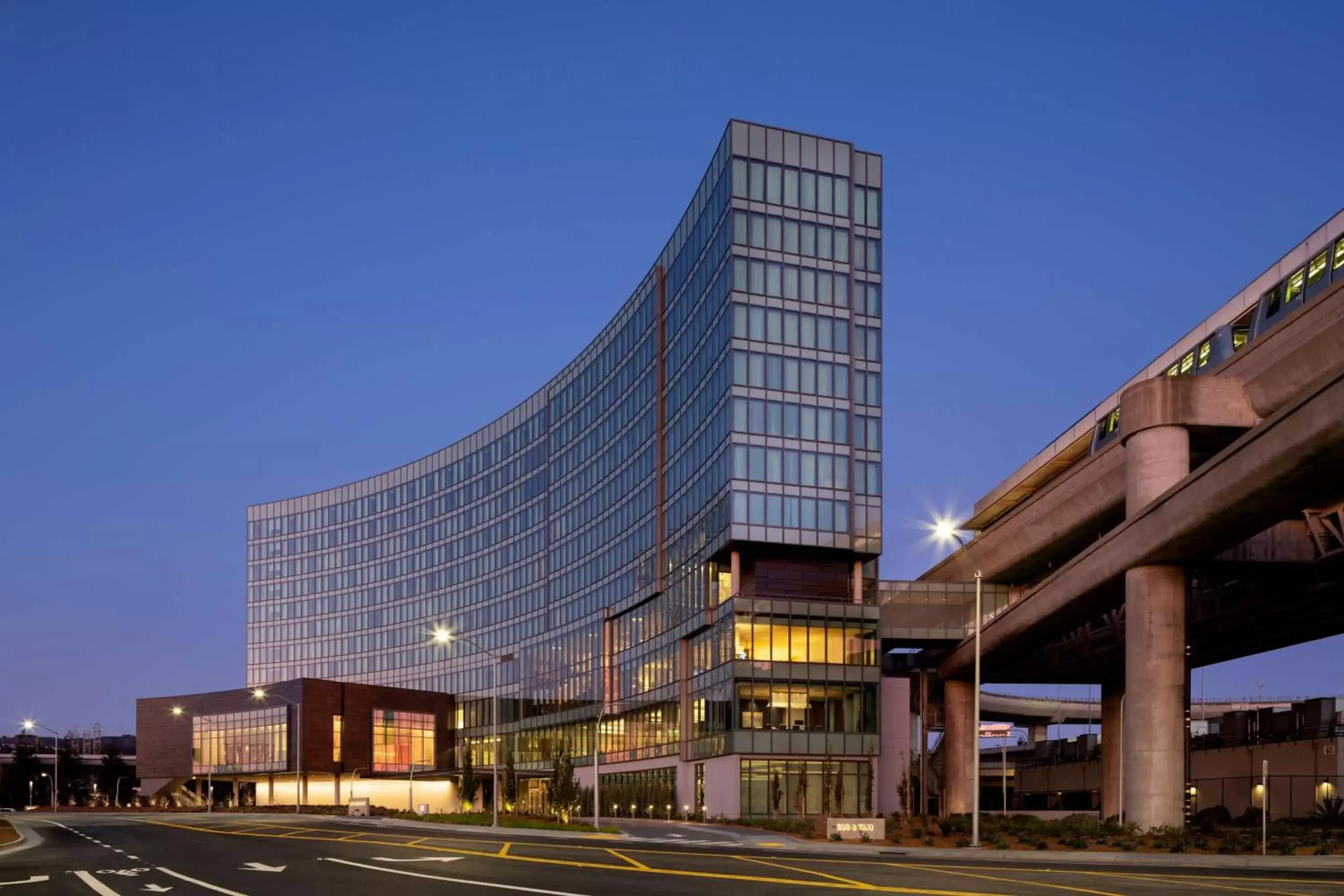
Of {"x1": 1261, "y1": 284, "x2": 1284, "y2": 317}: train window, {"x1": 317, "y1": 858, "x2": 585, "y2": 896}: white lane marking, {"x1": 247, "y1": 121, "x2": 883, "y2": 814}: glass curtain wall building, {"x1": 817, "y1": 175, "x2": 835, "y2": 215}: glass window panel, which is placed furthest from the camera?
{"x1": 817, "y1": 175, "x2": 835, "y2": 215}: glass window panel

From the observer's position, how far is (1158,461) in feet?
173

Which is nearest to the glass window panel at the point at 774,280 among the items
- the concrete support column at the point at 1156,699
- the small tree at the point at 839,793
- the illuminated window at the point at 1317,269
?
the small tree at the point at 839,793

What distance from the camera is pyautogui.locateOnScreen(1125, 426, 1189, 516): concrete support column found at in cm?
5244

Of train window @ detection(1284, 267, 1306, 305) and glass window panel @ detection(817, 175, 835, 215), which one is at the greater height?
glass window panel @ detection(817, 175, 835, 215)

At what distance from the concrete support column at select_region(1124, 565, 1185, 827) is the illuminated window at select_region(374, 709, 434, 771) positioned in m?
90.3

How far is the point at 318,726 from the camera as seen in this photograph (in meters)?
124

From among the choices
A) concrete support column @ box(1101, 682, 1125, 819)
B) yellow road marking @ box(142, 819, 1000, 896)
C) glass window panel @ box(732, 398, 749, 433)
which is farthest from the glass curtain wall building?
yellow road marking @ box(142, 819, 1000, 896)

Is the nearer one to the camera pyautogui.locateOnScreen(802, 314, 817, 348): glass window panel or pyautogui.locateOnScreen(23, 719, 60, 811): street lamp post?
pyautogui.locateOnScreen(802, 314, 817, 348): glass window panel

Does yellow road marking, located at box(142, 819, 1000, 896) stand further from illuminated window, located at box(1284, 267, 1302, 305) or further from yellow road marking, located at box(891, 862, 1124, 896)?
illuminated window, located at box(1284, 267, 1302, 305)

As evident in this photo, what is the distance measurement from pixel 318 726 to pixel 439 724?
57.3 feet

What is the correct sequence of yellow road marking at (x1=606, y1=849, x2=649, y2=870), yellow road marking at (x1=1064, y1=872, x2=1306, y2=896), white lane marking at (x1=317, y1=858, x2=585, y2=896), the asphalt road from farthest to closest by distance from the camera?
1. yellow road marking at (x1=606, y1=849, x2=649, y2=870)
2. the asphalt road
3. yellow road marking at (x1=1064, y1=872, x2=1306, y2=896)
4. white lane marking at (x1=317, y1=858, x2=585, y2=896)

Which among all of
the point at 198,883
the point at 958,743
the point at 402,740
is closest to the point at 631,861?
the point at 198,883

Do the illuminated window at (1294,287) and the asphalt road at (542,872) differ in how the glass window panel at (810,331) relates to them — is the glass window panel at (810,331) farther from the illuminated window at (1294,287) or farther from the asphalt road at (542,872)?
the asphalt road at (542,872)

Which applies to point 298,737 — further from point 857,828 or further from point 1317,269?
point 1317,269
